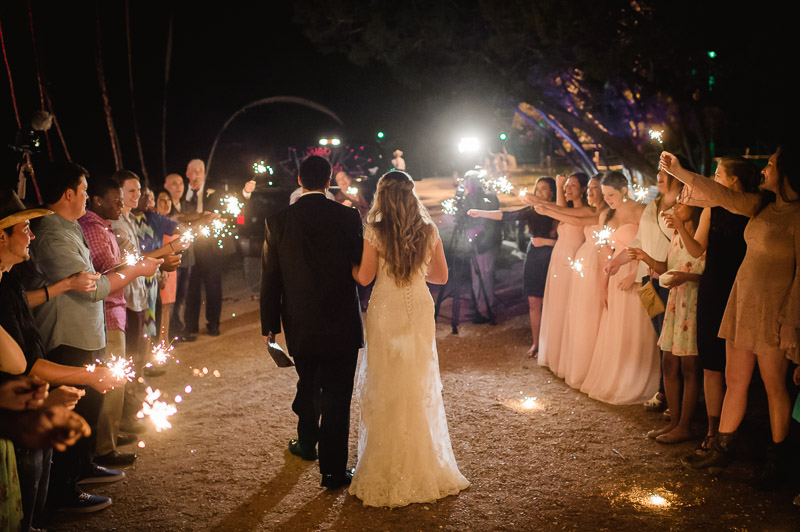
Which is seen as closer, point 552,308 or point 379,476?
point 379,476

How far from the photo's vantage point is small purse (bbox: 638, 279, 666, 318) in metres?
4.90

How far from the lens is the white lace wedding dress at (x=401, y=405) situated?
3.85 m

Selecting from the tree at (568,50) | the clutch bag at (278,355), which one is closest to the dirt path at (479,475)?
the clutch bag at (278,355)

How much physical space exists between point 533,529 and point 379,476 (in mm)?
965

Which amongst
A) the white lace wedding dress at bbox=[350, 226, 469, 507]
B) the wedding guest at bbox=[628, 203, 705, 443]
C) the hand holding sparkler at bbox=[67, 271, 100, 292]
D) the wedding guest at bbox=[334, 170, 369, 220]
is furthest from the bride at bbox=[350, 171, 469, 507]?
the wedding guest at bbox=[334, 170, 369, 220]

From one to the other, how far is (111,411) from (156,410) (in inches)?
37.2

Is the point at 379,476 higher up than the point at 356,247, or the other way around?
the point at 356,247

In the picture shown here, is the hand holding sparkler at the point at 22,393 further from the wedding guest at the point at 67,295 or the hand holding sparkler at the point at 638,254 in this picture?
the hand holding sparkler at the point at 638,254

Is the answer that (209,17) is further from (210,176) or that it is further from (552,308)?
(552,308)

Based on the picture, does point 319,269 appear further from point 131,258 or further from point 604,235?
point 604,235

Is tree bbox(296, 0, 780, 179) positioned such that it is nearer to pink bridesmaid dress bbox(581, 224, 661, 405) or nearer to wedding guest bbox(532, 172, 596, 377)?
wedding guest bbox(532, 172, 596, 377)

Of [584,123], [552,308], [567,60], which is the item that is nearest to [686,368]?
[552,308]

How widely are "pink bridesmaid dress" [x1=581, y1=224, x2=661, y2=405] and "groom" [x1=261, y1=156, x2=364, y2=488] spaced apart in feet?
8.61

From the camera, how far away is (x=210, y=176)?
62.6ft
